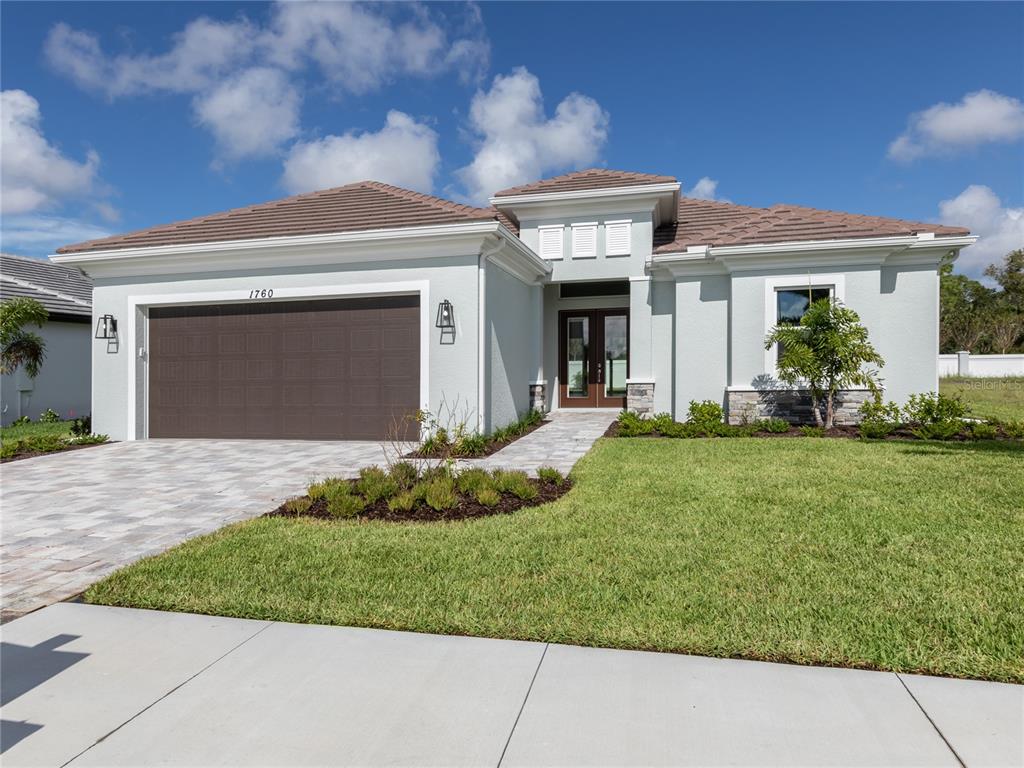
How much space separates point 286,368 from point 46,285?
12.2m

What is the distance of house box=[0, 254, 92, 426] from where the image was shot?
1488 cm

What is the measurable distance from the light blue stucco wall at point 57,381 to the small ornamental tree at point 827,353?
679 inches

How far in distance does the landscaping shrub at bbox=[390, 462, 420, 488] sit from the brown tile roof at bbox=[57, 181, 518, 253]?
493cm

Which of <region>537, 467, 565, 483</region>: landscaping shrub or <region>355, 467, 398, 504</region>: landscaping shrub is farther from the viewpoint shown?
<region>537, 467, 565, 483</region>: landscaping shrub

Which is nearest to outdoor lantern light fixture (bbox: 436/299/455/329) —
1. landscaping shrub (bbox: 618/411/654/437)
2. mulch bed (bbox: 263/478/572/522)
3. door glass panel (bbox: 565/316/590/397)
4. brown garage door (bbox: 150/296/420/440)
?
brown garage door (bbox: 150/296/420/440)

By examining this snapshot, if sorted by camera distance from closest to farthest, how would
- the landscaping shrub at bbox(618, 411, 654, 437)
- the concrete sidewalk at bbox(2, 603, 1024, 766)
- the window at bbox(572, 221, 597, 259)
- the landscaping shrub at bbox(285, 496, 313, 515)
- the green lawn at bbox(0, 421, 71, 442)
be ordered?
the concrete sidewalk at bbox(2, 603, 1024, 766)
the landscaping shrub at bbox(285, 496, 313, 515)
the landscaping shrub at bbox(618, 411, 654, 437)
the green lawn at bbox(0, 421, 71, 442)
the window at bbox(572, 221, 597, 259)

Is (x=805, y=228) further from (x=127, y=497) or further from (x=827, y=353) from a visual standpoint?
(x=127, y=497)

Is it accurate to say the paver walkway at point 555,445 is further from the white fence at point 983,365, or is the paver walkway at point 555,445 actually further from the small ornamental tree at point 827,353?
the white fence at point 983,365

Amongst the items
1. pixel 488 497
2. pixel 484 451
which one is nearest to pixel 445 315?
pixel 484 451

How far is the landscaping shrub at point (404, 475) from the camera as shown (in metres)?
6.20

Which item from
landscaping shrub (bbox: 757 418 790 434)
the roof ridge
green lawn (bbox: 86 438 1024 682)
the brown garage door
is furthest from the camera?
the roof ridge

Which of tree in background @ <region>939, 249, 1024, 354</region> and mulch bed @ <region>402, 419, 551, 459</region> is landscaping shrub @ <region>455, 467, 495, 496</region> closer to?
mulch bed @ <region>402, 419, 551, 459</region>

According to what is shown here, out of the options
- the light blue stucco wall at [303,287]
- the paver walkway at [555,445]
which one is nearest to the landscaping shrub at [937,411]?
the paver walkway at [555,445]

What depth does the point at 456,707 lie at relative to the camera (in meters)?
2.48
